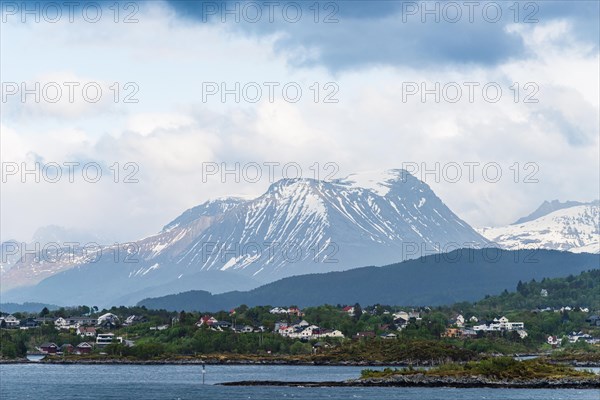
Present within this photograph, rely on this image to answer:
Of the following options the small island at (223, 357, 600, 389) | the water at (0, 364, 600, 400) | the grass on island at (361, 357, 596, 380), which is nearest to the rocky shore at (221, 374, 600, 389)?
the small island at (223, 357, 600, 389)

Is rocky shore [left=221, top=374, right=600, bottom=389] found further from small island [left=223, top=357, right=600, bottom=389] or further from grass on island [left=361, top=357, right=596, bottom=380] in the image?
→ grass on island [left=361, top=357, right=596, bottom=380]

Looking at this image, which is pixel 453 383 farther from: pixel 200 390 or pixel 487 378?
pixel 200 390

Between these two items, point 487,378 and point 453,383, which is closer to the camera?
point 453,383

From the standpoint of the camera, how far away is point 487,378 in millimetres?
159875

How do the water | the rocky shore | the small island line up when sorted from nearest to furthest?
the water → the rocky shore → the small island

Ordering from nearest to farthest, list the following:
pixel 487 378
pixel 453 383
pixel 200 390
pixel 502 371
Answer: pixel 200 390 < pixel 453 383 < pixel 487 378 < pixel 502 371

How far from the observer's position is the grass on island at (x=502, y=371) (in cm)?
15988

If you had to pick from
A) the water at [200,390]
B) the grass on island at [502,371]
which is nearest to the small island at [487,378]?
the grass on island at [502,371]

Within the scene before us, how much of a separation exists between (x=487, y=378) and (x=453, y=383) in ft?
13.3

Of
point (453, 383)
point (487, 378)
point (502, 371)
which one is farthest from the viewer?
point (502, 371)

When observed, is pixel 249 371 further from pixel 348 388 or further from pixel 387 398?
pixel 387 398

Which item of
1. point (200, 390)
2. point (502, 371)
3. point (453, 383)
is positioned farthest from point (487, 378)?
point (200, 390)

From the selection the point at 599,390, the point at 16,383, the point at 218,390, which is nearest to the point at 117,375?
the point at 16,383

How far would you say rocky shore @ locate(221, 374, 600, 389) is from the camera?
15538 centimetres
